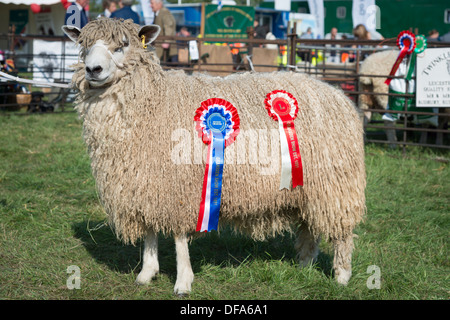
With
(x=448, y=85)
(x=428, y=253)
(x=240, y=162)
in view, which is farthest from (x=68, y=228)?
(x=448, y=85)

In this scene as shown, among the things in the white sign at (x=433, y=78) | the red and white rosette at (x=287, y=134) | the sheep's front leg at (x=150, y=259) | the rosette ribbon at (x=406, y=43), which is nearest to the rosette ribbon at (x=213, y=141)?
the red and white rosette at (x=287, y=134)

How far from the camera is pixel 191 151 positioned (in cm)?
336

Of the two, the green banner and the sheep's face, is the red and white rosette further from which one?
the green banner

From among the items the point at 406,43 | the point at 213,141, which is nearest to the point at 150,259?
the point at 213,141

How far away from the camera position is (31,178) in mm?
5914

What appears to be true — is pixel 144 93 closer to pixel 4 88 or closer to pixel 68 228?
pixel 68 228

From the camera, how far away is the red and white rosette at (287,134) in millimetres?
3428

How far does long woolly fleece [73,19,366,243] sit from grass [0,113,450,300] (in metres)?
0.40

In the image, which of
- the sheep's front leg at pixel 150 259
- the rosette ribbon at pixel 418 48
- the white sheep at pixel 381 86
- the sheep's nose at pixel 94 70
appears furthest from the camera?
the white sheep at pixel 381 86

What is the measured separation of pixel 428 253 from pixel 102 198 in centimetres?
269

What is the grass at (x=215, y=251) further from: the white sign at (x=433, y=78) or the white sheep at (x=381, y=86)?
the white sheep at (x=381, y=86)

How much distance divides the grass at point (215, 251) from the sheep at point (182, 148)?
24 centimetres

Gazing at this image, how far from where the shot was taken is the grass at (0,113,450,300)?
11.5 feet
